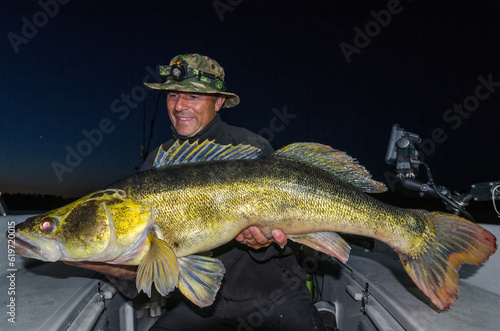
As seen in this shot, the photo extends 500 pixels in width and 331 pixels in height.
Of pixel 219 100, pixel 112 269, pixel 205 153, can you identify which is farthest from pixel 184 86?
pixel 112 269

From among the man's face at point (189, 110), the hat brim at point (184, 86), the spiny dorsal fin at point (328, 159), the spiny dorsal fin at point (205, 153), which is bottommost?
the spiny dorsal fin at point (328, 159)

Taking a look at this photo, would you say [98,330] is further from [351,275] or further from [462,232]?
[462,232]

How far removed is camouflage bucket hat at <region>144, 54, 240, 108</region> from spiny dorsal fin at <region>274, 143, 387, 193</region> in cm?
127

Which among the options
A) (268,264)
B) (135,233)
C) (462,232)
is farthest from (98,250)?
(462,232)

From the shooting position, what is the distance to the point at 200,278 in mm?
2420

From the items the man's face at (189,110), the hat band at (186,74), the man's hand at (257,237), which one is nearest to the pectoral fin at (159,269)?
the man's hand at (257,237)

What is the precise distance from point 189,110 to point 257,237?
5.97 feet

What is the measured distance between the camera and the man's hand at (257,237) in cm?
254

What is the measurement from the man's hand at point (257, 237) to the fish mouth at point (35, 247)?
4.55ft

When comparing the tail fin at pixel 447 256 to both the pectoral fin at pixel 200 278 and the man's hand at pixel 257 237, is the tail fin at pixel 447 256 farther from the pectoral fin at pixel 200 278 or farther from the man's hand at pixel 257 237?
the pectoral fin at pixel 200 278

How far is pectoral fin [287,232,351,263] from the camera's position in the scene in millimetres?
2457

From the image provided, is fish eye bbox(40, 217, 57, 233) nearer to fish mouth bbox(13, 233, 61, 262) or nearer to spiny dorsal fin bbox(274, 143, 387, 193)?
fish mouth bbox(13, 233, 61, 262)

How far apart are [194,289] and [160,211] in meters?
0.66

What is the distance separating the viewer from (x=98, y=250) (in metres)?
2.19
